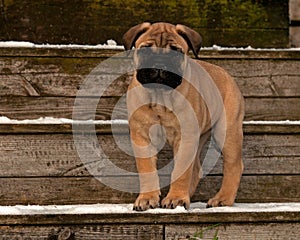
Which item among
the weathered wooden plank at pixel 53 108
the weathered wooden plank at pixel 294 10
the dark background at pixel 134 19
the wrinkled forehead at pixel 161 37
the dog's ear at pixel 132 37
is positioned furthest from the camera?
the weathered wooden plank at pixel 294 10

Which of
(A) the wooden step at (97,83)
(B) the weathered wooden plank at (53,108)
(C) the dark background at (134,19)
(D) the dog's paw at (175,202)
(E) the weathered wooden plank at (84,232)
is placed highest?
(C) the dark background at (134,19)

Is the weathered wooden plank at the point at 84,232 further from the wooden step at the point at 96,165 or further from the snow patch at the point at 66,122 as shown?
the snow patch at the point at 66,122

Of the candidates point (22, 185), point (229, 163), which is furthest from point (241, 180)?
point (22, 185)

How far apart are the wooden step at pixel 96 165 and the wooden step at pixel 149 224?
0.33m

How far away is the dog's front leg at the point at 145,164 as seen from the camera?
2.56m

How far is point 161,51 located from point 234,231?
697mm

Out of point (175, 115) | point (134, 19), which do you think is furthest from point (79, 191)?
point (134, 19)

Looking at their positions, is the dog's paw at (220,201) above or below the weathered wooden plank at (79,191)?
below

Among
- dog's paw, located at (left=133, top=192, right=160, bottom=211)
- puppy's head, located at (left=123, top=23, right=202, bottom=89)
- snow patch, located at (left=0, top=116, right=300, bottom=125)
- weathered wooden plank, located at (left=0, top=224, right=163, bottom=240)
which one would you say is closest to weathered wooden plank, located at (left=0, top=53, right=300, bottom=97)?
snow patch, located at (left=0, top=116, right=300, bottom=125)

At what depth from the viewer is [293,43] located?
12.8 ft

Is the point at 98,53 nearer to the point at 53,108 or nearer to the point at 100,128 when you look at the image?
the point at 53,108

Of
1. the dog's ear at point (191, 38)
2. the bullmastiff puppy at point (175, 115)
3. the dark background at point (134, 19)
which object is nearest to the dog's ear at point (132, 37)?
the bullmastiff puppy at point (175, 115)

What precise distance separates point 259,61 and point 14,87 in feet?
3.70

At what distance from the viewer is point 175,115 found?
106 inches
